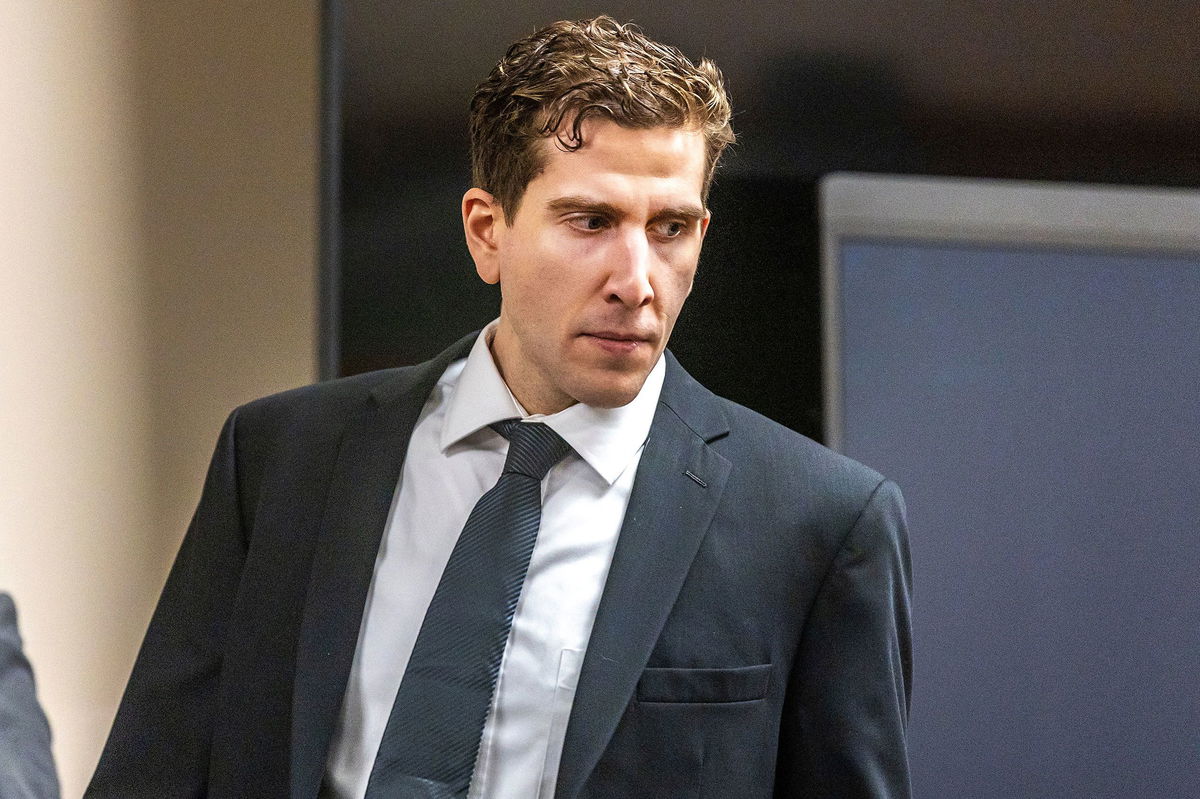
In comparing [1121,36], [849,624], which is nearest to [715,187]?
[849,624]

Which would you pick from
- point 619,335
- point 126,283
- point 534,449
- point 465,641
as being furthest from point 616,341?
point 126,283

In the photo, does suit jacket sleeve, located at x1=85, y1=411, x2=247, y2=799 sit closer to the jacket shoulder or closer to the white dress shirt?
the white dress shirt

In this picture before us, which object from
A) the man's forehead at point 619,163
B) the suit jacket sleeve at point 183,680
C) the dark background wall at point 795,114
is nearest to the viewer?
the man's forehead at point 619,163

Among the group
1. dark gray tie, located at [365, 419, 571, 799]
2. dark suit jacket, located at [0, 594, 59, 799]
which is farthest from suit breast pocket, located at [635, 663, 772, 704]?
dark suit jacket, located at [0, 594, 59, 799]

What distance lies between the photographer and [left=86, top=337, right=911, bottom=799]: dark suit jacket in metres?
0.88

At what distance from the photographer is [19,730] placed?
0.92 metres

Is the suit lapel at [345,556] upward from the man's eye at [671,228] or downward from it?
downward

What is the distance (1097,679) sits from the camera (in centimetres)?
121

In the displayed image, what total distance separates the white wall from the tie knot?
365 mm

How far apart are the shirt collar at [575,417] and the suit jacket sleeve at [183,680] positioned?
20 centimetres

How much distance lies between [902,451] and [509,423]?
427mm

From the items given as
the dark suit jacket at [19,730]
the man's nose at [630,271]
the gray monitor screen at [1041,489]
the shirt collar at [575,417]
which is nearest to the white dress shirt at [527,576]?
the shirt collar at [575,417]

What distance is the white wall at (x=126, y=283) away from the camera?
1033 millimetres

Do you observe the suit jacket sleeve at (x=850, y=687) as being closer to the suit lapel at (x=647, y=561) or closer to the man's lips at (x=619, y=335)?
the suit lapel at (x=647, y=561)
